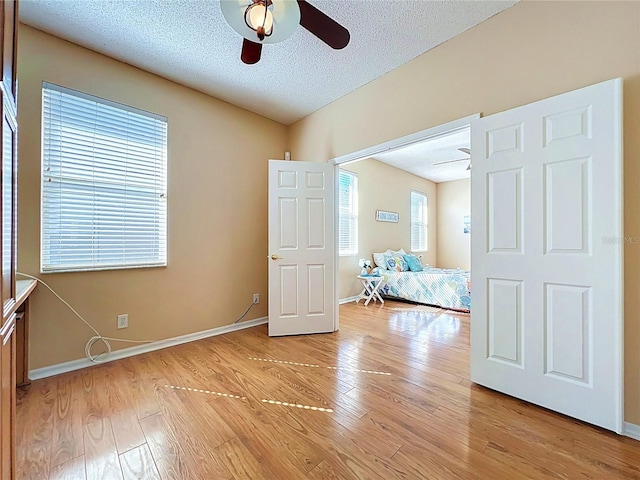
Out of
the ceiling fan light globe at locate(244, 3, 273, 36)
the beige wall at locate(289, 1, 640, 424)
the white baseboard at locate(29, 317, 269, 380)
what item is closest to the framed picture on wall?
the beige wall at locate(289, 1, 640, 424)

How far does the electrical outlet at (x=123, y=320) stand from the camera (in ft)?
8.34

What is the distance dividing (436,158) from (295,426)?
5302 millimetres

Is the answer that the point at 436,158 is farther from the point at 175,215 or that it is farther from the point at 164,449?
the point at 164,449

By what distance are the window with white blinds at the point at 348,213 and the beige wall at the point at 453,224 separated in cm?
348

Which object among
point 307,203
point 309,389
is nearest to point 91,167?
point 307,203

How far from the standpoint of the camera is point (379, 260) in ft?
17.8

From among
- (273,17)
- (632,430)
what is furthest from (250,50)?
(632,430)

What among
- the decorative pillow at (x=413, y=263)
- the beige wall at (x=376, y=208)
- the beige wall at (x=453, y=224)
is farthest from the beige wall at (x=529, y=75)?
the beige wall at (x=453, y=224)

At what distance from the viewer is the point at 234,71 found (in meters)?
2.70

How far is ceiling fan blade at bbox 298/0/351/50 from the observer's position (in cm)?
146

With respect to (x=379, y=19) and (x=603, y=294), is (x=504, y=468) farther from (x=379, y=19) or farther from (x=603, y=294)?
(x=379, y=19)

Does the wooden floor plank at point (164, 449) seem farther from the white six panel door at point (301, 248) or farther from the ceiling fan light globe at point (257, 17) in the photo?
the ceiling fan light globe at point (257, 17)

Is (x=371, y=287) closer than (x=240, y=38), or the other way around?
(x=240, y=38)

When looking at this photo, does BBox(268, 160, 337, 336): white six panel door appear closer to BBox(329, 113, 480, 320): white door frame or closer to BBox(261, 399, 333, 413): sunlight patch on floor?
BBox(329, 113, 480, 320): white door frame
